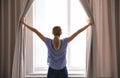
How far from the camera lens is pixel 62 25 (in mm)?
3270

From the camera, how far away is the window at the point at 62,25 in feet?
10.7

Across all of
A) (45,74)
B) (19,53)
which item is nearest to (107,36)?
(45,74)

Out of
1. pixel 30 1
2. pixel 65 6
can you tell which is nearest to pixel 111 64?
pixel 65 6

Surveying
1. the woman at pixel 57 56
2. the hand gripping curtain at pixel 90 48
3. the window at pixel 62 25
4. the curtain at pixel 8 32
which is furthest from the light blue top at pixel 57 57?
the curtain at pixel 8 32

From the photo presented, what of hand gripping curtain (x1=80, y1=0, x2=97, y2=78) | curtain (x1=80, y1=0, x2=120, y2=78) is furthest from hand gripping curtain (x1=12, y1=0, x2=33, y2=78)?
curtain (x1=80, y1=0, x2=120, y2=78)

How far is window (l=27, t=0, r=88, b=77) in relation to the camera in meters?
3.25

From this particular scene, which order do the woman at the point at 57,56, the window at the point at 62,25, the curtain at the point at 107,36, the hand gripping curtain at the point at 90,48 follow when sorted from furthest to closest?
the window at the point at 62,25 → the curtain at the point at 107,36 → the hand gripping curtain at the point at 90,48 → the woman at the point at 57,56

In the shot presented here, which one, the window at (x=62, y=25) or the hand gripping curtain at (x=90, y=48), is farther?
the window at (x=62, y=25)

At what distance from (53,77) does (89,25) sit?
0.71 m

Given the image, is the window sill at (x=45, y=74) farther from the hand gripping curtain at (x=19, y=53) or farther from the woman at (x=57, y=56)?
the woman at (x=57, y=56)

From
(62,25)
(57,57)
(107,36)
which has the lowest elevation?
(57,57)

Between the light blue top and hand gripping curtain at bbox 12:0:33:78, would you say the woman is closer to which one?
the light blue top

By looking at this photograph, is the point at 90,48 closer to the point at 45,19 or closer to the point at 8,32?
the point at 45,19

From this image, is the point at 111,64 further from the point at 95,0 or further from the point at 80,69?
the point at 95,0
